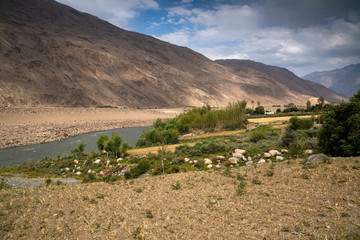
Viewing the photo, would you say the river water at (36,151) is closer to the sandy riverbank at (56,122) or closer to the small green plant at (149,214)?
the sandy riverbank at (56,122)

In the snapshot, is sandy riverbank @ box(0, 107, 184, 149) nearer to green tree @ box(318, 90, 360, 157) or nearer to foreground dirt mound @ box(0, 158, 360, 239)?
foreground dirt mound @ box(0, 158, 360, 239)

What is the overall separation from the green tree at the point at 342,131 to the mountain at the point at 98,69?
63.3 m

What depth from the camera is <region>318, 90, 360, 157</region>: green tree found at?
37.7 feet

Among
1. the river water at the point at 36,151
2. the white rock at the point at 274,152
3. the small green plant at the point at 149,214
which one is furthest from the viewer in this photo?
the river water at the point at 36,151

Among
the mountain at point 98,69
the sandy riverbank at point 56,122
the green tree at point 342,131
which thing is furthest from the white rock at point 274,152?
the mountain at point 98,69

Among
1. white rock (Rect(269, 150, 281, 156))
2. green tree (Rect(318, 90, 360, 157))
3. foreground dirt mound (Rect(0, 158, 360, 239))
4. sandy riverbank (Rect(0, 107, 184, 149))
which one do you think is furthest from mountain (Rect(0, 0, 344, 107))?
green tree (Rect(318, 90, 360, 157))

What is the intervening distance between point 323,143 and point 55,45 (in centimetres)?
8990

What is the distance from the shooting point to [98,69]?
86.3m

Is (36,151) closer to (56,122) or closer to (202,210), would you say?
(56,122)

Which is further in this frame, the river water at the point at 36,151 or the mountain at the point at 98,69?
the mountain at the point at 98,69

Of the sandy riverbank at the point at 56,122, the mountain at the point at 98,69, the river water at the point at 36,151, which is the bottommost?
the river water at the point at 36,151

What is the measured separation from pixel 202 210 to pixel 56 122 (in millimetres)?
48972

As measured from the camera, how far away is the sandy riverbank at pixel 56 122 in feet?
116

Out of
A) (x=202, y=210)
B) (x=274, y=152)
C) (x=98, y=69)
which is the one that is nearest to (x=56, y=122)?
(x=98, y=69)
